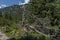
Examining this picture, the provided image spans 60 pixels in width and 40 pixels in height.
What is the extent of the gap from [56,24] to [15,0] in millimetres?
1656

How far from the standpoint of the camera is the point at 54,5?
562cm

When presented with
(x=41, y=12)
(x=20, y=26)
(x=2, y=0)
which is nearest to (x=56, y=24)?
(x=41, y=12)

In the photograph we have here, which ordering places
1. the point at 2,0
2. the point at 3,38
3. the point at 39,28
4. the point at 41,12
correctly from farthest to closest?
1. the point at 2,0
2. the point at 41,12
3. the point at 39,28
4. the point at 3,38

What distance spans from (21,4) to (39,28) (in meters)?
1.27

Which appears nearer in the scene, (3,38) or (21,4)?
(3,38)

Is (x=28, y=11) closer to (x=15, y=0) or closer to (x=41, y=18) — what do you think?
(x=41, y=18)

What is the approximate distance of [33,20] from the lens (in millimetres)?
5703

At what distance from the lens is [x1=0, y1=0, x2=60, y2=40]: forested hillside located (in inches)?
201

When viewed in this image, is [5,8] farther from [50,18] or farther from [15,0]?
[50,18]

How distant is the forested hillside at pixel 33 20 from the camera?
512 cm

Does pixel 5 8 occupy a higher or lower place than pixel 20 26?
higher

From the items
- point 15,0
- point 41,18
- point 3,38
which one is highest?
point 15,0

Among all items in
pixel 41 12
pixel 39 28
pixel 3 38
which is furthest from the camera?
pixel 41 12

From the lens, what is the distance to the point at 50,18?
5.53m
